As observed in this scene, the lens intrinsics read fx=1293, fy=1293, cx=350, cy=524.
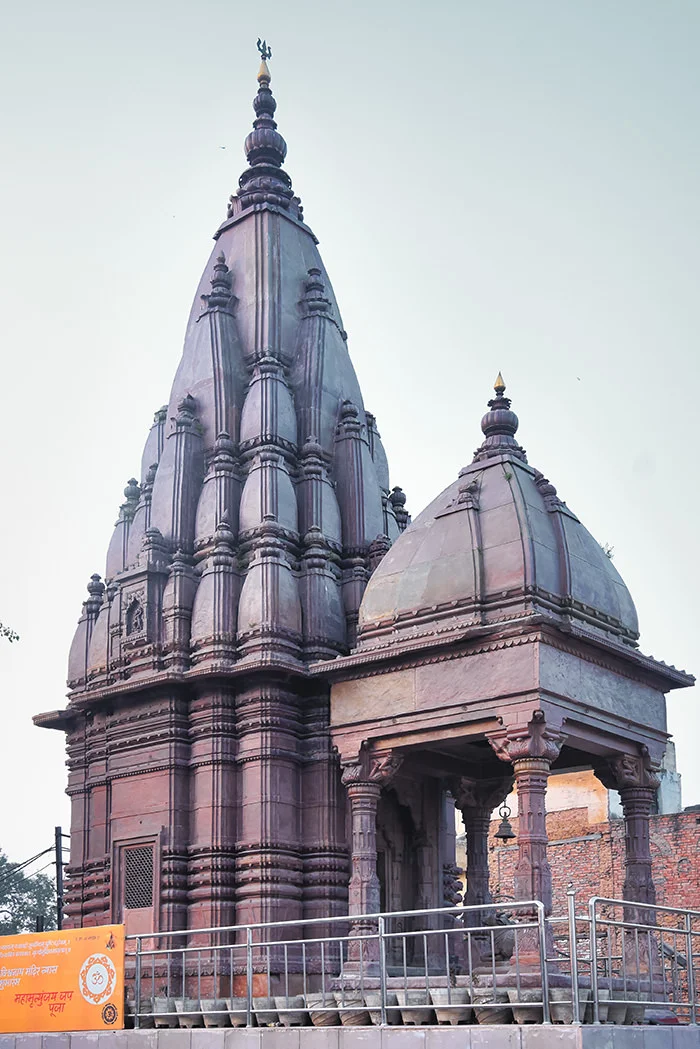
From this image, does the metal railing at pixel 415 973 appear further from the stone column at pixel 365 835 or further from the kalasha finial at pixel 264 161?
the kalasha finial at pixel 264 161

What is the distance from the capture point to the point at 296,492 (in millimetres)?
16453

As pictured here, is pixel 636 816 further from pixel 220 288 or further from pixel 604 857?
pixel 604 857

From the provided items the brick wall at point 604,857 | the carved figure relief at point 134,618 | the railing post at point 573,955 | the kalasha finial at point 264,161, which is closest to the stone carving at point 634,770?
the railing post at point 573,955

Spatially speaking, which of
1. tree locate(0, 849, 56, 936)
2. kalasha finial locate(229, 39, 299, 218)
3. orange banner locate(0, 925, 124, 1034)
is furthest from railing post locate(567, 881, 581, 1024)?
tree locate(0, 849, 56, 936)

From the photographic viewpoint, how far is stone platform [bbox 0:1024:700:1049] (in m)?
9.62

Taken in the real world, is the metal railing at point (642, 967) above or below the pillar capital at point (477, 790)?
below

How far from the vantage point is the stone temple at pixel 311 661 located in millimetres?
13086

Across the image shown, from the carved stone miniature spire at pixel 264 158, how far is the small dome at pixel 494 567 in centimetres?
611

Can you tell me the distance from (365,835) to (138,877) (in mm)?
3188

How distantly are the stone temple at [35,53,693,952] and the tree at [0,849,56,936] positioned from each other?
26664mm

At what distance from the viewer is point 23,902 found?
1650 inches

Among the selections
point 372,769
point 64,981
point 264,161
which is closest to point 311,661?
point 372,769

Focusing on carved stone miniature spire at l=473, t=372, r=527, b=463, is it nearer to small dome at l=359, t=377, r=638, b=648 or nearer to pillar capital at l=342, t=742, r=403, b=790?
small dome at l=359, t=377, r=638, b=648

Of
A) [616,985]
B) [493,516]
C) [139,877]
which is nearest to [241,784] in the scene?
[139,877]
